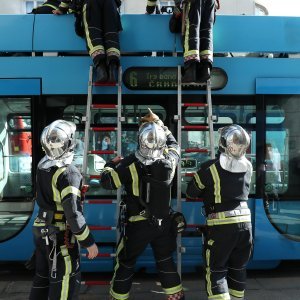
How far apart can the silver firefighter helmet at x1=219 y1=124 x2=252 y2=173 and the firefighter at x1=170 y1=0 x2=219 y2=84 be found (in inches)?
33.6

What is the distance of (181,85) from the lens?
393 centimetres

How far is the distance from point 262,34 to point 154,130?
188 centimetres

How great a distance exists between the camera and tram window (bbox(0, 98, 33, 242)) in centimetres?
406

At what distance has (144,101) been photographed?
13.4 ft

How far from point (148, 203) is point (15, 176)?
170cm

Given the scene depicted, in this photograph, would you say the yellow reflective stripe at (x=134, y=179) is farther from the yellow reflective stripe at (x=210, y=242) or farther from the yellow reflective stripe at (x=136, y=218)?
the yellow reflective stripe at (x=210, y=242)

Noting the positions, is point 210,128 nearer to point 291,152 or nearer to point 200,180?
point 200,180

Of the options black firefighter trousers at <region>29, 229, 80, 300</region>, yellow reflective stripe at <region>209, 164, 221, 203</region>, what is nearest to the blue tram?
yellow reflective stripe at <region>209, 164, 221, 203</region>

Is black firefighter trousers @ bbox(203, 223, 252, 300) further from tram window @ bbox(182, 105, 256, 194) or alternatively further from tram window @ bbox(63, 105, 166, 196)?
tram window @ bbox(63, 105, 166, 196)

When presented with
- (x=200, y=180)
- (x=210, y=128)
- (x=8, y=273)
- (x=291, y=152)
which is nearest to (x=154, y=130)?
(x=200, y=180)

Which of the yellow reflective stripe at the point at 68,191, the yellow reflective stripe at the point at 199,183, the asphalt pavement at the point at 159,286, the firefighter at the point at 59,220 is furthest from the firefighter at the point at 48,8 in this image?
the asphalt pavement at the point at 159,286

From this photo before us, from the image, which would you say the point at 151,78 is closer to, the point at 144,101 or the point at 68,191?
the point at 144,101

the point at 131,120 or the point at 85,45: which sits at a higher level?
the point at 85,45

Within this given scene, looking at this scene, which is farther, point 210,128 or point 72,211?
point 210,128
